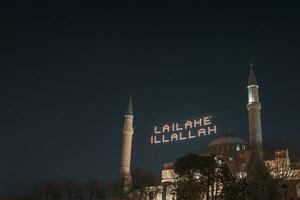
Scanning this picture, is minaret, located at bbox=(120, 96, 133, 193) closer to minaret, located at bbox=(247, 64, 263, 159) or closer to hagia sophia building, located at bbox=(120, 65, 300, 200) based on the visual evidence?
hagia sophia building, located at bbox=(120, 65, 300, 200)

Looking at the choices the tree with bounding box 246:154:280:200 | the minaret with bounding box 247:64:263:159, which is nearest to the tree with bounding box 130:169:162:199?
the minaret with bounding box 247:64:263:159

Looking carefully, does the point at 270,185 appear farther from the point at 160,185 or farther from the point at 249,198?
the point at 160,185

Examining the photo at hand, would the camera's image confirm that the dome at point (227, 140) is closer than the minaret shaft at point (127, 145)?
Yes

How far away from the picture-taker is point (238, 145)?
61531mm

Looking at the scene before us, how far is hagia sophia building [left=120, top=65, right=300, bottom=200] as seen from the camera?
43275 mm

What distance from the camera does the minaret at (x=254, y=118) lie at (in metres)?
52.6

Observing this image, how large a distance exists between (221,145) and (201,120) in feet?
42.1

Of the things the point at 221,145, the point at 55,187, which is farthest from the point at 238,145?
the point at 55,187

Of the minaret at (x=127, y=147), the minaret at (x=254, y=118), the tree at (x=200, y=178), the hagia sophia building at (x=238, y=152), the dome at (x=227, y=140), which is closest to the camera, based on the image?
the tree at (x=200, y=178)

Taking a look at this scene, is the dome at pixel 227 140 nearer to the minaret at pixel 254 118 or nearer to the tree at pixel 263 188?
the minaret at pixel 254 118

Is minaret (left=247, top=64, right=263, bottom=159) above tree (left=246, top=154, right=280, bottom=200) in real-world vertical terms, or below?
above

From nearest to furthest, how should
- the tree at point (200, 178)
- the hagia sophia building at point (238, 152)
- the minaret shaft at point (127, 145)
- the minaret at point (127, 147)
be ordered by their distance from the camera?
the tree at point (200, 178), the hagia sophia building at point (238, 152), the minaret at point (127, 147), the minaret shaft at point (127, 145)

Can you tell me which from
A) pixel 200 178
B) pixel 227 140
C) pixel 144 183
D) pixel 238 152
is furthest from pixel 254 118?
pixel 200 178

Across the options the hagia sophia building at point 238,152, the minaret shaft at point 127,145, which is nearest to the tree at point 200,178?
the hagia sophia building at point 238,152
